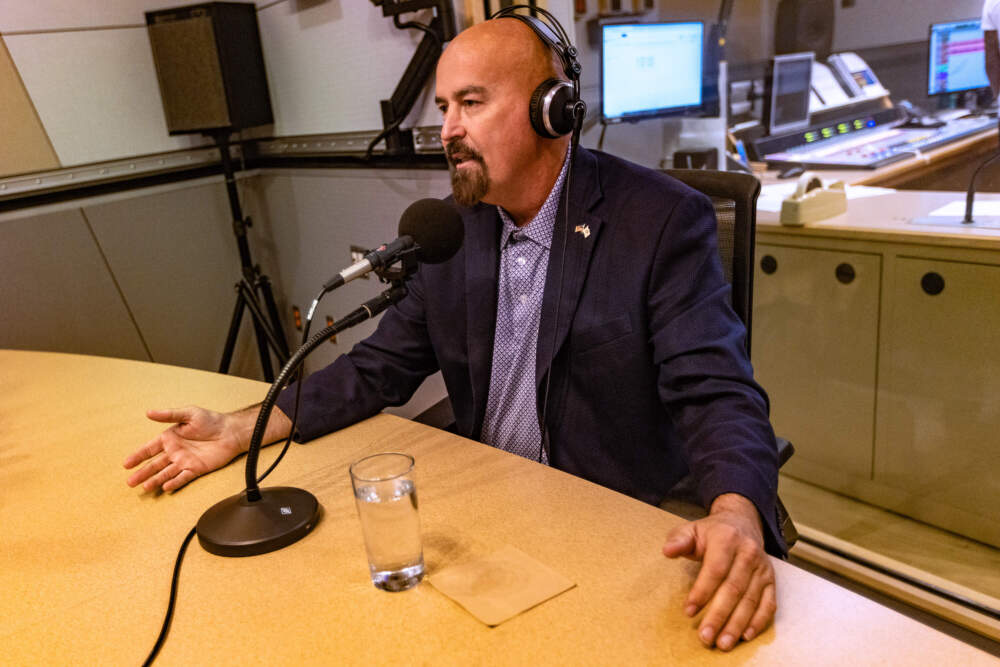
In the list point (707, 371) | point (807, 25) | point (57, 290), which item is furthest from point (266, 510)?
point (807, 25)

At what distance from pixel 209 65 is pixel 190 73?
96 mm

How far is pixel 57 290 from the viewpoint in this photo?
2818 mm

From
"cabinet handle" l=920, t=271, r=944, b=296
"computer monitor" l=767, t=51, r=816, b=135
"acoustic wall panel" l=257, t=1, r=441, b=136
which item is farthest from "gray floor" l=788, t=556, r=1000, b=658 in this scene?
"computer monitor" l=767, t=51, r=816, b=135

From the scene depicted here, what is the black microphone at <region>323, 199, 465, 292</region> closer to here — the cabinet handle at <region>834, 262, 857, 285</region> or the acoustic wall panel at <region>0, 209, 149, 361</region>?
the cabinet handle at <region>834, 262, 857, 285</region>

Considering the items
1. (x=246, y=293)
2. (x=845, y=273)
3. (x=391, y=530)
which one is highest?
(x=391, y=530)

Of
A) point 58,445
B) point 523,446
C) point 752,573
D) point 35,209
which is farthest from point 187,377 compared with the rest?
point 35,209

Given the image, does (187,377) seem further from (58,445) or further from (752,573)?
(752,573)

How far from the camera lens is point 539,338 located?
1.29m

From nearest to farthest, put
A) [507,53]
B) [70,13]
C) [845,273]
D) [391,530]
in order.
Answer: [391,530], [507,53], [845,273], [70,13]

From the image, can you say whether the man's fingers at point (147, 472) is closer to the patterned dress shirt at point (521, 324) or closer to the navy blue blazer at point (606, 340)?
the navy blue blazer at point (606, 340)

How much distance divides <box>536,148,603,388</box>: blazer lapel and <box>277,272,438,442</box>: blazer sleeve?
0.93 feet

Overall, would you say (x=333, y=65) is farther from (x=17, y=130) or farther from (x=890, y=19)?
(x=890, y=19)

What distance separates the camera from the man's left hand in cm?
71

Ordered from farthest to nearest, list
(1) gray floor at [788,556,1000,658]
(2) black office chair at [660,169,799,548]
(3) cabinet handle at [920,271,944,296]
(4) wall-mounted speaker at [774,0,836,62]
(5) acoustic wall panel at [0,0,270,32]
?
1. (4) wall-mounted speaker at [774,0,836,62]
2. (5) acoustic wall panel at [0,0,270,32]
3. (3) cabinet handle at [920,271,944,296]
4. (1) gray floor at [788,556,1000,658]
5. (2) black office chair at [660,169,799,548]
